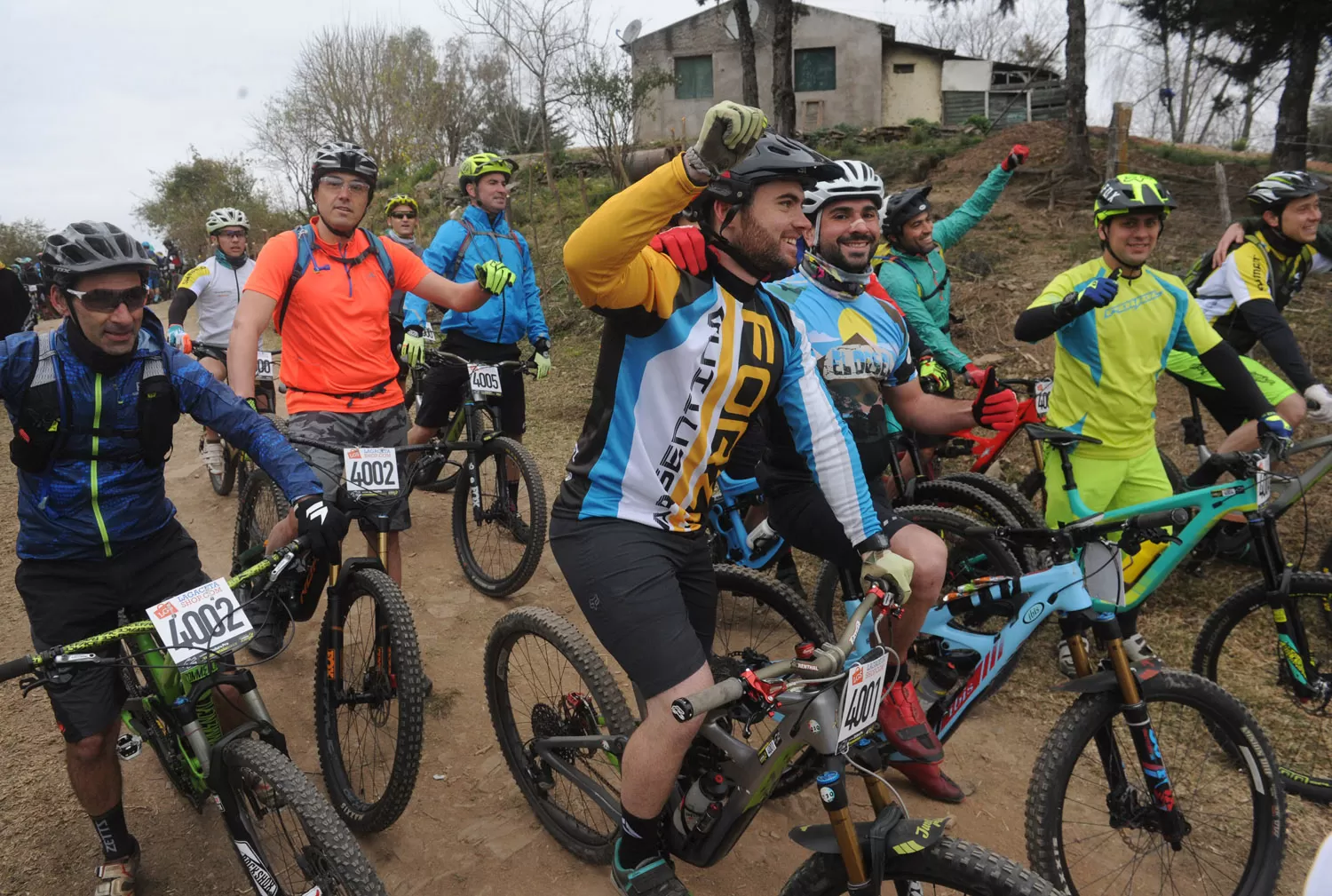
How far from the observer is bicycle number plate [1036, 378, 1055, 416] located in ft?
16.0

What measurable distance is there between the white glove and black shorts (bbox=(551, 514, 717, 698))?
3359mm

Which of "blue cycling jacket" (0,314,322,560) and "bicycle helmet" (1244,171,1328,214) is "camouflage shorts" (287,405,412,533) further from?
"bicycle helmet" (1244,171,1328,214)

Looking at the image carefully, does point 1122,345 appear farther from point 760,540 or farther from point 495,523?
point 495,523

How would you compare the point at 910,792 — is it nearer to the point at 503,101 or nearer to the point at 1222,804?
the point at 1222,804

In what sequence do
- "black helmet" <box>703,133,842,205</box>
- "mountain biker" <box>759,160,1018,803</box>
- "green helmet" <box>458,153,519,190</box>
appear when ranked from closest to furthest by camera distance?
"black helmet" <box>703,133,842,205</box>, "mountain biker" <box>759,160,1018,803</box>, "green helmet" <box>458,153,519,190</box>

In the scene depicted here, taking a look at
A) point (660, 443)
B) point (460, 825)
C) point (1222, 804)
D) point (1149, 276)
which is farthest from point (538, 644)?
point (1149, 276)

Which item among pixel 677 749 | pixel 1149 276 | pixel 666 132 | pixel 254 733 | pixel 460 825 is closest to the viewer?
pixel 677 749

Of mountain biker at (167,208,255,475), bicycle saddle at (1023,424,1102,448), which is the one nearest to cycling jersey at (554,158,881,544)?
bicycle saddle at (1023,424,1102,448)

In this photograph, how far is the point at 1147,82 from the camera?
46.3m

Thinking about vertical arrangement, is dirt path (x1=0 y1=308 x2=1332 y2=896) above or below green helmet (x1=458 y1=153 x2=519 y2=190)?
below

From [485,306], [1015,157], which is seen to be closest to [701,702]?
[485,306]

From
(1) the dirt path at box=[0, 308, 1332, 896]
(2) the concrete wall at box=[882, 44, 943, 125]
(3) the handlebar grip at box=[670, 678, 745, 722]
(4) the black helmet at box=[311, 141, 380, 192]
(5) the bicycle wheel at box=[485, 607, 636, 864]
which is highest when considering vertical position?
(2) the concrete wall at box=[882, 44, 943, 125]

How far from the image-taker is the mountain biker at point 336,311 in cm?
418

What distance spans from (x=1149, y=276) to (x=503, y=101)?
27.7m
